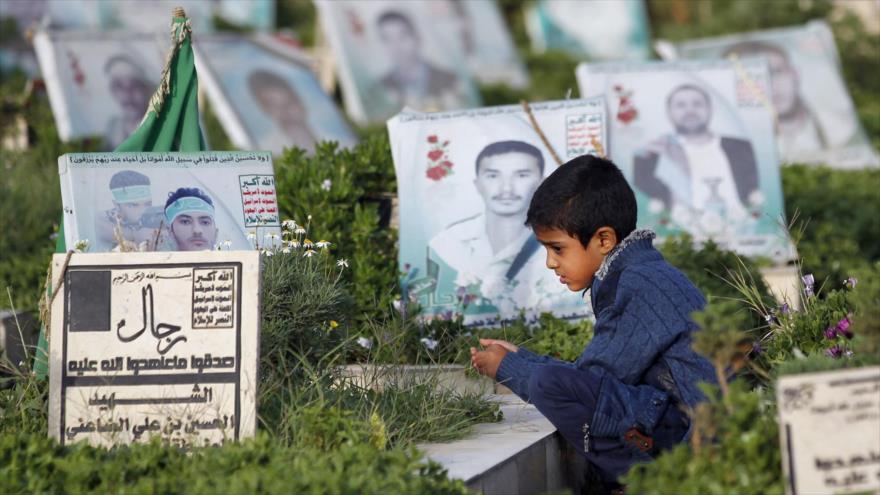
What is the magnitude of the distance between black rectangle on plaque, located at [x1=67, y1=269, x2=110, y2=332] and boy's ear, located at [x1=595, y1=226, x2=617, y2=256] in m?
1.59

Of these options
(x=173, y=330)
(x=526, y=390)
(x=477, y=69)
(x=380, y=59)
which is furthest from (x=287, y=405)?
(x=477, y=69)

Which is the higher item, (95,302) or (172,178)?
(172,178)

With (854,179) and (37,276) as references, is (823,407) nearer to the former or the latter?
(37,276)

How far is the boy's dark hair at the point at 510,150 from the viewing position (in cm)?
676

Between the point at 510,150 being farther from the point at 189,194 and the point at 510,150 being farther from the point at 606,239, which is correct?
the point at 606,239

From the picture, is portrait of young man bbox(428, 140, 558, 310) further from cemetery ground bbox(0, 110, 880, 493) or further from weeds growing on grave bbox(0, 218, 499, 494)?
weeds growing on grave bbox(0, 218, 499, 494)

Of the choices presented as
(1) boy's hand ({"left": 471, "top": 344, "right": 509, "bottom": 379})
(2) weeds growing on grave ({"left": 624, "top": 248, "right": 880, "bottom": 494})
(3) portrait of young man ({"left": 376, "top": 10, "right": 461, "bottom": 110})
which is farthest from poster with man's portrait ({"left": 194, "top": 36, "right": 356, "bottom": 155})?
(2) weeds growing on grave ({"left": 624, "top": 248, "right": 880, "bottom": 494})

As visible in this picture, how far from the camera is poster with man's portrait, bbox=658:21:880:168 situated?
1320cm

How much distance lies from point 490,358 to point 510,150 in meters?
2.35

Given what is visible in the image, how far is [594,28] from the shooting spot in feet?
68.0

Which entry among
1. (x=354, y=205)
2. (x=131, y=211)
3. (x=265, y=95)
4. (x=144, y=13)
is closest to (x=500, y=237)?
(x=354, y=205)

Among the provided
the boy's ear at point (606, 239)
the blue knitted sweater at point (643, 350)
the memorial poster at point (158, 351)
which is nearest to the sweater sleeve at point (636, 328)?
the blue knitted sweater at point (643, 350)

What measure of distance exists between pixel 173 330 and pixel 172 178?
4.29 ft

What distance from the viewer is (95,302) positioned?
4.17 meters
